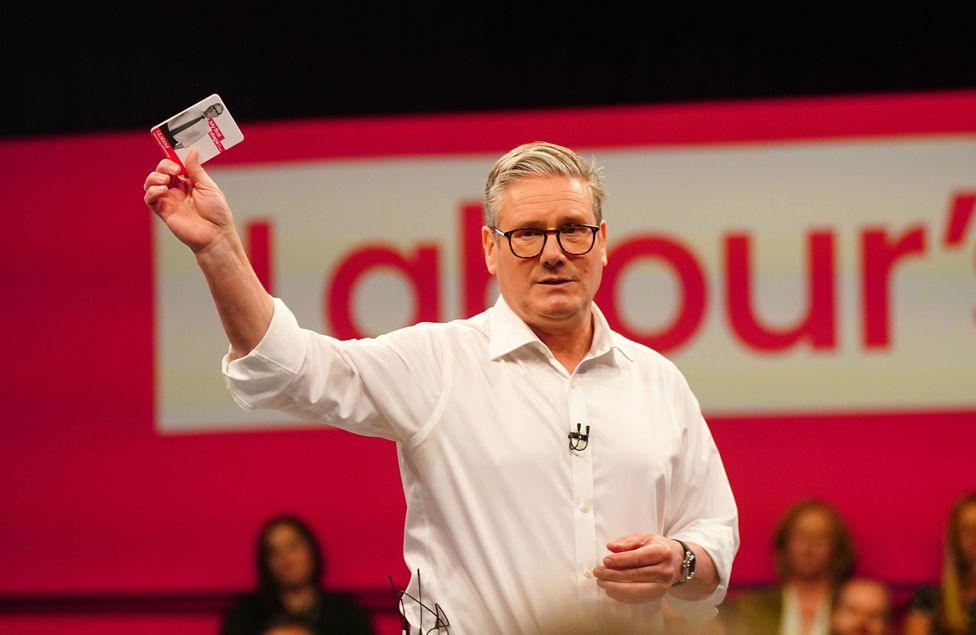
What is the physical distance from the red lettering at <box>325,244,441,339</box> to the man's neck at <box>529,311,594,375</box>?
2.56m

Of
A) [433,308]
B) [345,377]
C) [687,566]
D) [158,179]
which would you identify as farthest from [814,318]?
[158,179]

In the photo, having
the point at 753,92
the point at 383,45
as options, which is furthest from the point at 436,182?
the point at 753,92

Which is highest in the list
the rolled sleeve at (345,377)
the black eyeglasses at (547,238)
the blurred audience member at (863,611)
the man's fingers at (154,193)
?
the man's fingers at (154,193)

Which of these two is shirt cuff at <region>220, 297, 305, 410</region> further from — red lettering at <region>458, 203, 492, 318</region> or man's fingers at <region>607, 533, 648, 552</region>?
red lettering at <region>458, 203, 492, 318</region>

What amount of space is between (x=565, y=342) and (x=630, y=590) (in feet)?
1.61

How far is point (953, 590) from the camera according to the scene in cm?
426

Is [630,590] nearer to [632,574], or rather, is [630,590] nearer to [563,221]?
[632,574]

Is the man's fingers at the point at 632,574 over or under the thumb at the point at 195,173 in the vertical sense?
under

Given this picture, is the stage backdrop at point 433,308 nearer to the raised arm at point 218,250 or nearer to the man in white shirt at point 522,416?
the man in white shirt at point 522,416

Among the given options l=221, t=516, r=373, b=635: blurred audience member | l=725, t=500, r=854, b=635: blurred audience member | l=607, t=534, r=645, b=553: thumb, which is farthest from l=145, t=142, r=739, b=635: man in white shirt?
l=221, t=516, r=373, b=635: blurred audience member

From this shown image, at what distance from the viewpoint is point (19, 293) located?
492cm

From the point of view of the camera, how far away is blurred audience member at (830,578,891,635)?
3852mm

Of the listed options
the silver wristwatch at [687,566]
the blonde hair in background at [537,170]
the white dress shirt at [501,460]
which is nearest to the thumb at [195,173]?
the white dress shirt at [501,460]

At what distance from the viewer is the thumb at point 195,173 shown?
194cm
